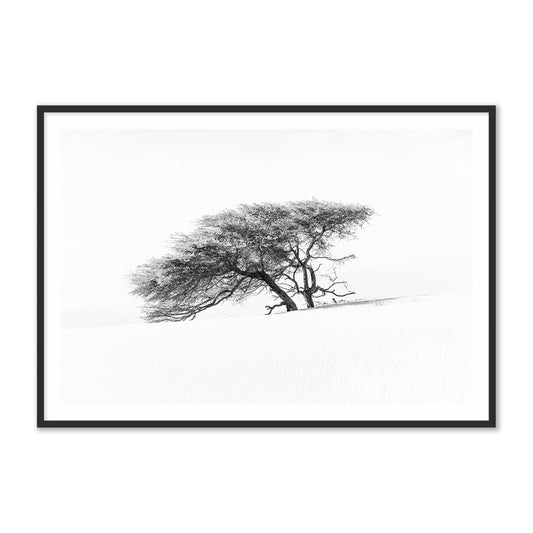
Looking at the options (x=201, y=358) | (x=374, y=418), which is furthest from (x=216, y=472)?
(x=374, y=418)

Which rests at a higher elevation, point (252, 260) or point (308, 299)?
point (252, 260)

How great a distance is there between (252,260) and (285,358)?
0.38m

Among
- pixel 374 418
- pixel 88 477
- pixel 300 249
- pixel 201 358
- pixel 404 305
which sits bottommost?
pixel 88 477

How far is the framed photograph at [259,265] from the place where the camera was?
1.97 meters
